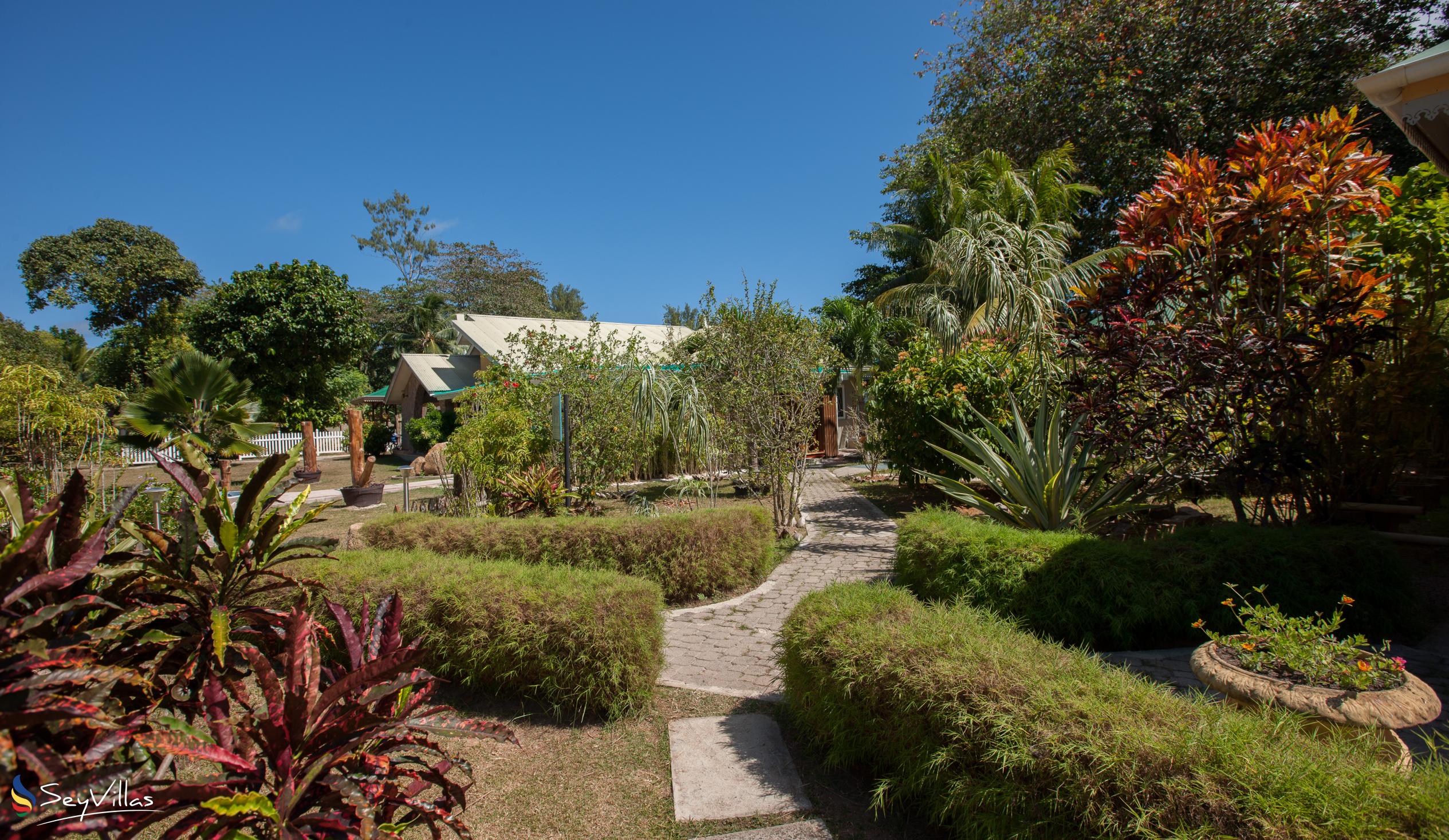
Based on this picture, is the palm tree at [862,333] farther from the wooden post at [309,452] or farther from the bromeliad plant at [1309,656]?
the bromeliad plant at [1309,656]

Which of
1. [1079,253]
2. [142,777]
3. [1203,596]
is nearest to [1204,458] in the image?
[1203,596]

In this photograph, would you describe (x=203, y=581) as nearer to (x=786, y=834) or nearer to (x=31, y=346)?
(x=786, y=834)

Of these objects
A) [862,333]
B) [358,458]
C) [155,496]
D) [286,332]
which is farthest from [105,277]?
[862,333]

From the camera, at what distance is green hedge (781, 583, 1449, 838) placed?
5.96 ft

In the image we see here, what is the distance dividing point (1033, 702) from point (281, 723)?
254cm

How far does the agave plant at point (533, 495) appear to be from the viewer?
829cm

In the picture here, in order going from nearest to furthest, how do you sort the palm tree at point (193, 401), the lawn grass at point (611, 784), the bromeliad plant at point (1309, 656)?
the bromeliad plant at point (1309, 656)
the lawn grass at point (611, 784)
the palm tree at point (193, 401)

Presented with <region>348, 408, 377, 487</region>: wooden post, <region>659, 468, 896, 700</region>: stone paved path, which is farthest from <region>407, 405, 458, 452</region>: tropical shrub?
<region>659, 468, 896, 700</region>: stone paved path

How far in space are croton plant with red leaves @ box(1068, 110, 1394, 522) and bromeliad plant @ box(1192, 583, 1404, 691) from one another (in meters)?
2.82

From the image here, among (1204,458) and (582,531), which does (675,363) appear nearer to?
(582,531)

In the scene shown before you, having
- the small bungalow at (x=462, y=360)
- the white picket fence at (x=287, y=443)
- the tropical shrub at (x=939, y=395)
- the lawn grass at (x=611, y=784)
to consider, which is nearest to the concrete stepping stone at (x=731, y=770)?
the lawn grass at (x=611, y=784)

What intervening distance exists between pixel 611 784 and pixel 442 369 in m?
25.0

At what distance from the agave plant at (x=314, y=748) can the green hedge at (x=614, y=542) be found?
12.5 ft

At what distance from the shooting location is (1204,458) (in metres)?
5.58
